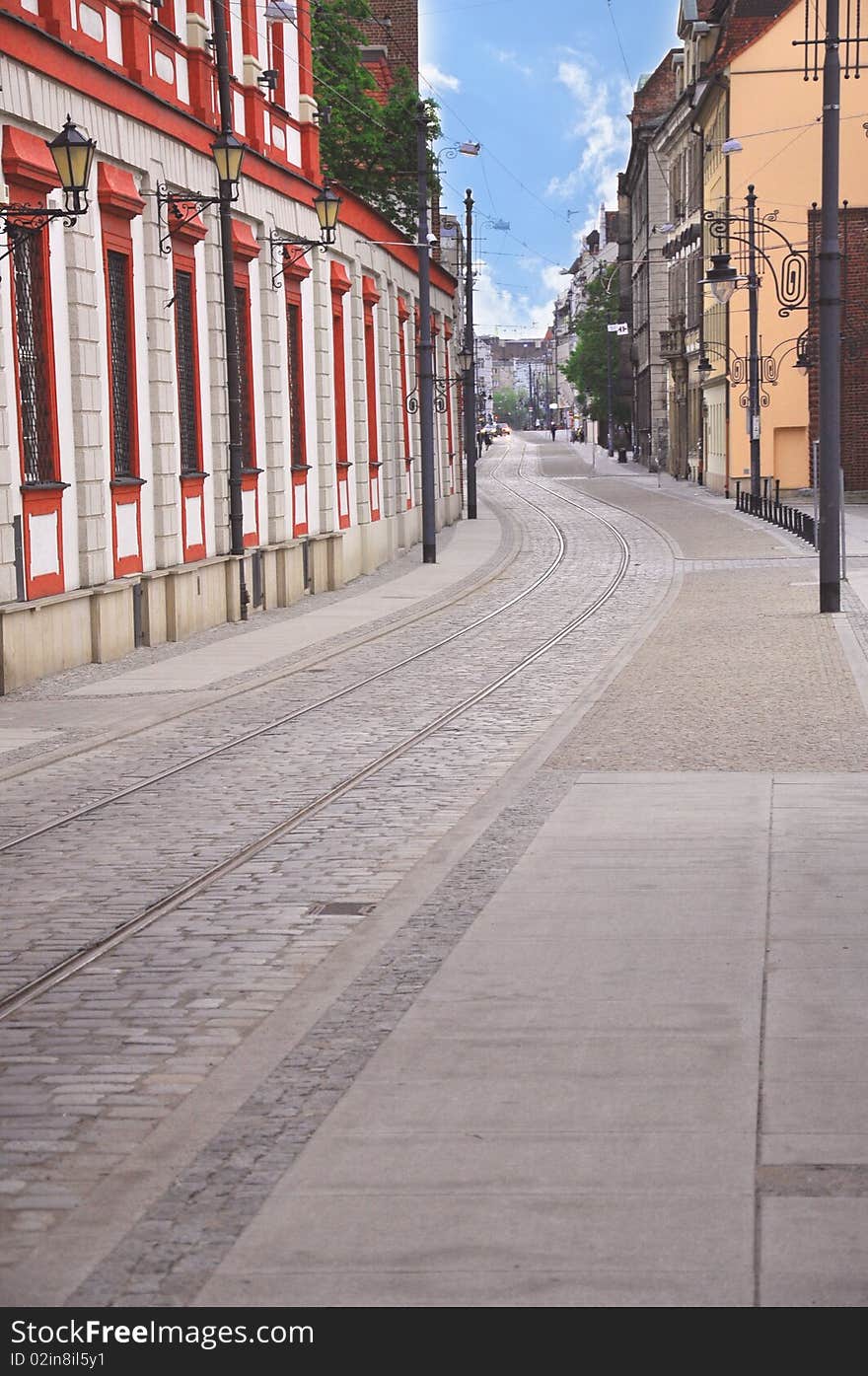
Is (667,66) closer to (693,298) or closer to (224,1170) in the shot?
(693,298)

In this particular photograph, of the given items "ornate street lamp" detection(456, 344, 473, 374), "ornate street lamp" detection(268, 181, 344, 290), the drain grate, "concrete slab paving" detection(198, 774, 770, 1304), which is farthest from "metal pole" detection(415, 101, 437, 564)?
"concrete slab paving" detection(198, 774, 770, 1304)

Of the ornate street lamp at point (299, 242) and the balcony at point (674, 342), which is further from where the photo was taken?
the balcony at point (674, 342)

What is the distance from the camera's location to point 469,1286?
4609 millimetres

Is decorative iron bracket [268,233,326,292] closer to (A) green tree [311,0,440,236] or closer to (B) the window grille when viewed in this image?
(B) the window grille

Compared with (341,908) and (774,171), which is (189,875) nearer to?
(341,908)

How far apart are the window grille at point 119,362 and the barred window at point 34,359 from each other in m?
2.40

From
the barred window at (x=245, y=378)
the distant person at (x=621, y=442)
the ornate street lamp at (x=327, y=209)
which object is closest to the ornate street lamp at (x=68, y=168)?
the barred window at (x=245, y=378)

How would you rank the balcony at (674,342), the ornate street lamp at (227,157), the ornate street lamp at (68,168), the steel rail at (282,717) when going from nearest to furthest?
the steel rail at (282,717) < the ornate street lamp at (68,168) < the ornate street lamp at (227,157) < the balcony at (674,342)

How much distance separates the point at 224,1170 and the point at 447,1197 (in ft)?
2.18

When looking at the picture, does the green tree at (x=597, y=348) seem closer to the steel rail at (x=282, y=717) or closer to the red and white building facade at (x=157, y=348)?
the red and white building facade at (x=157, y=348)

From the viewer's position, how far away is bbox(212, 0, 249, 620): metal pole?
86.4 ft

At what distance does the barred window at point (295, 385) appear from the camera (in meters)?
33.6

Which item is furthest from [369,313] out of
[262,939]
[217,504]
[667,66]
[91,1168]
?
[667,66]

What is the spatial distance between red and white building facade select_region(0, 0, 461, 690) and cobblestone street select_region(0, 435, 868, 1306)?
430 cm
